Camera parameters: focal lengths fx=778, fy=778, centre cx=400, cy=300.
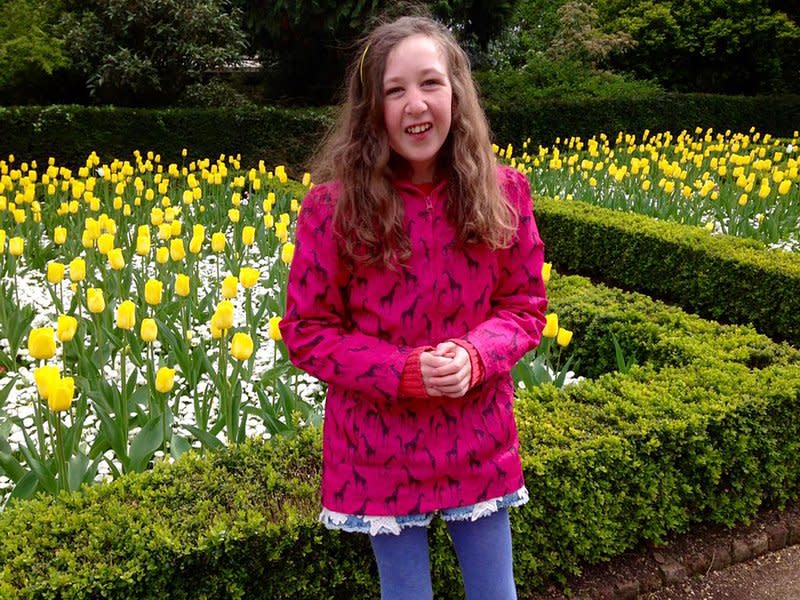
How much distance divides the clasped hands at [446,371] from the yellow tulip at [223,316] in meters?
1.18

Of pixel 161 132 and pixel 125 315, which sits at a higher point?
pixel 161 132

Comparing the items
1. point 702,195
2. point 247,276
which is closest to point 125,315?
point 247,276

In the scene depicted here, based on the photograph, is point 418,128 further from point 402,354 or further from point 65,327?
point 65,327

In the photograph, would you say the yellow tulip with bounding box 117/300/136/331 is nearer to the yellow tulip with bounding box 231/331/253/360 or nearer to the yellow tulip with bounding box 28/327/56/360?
the yellow tulip with bounding box 28/327/56/360

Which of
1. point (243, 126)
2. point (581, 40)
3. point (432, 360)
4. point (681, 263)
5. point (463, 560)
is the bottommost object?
point (681, 263)

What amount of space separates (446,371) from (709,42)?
1971 cm

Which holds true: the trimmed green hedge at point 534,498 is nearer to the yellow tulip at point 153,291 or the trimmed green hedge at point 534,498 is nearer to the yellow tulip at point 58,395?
the yellow tulip at point 58,395

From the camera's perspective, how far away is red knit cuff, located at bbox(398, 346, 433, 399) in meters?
1.50

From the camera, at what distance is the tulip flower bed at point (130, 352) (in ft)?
8.23

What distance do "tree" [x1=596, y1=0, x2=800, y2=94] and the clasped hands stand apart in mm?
18919

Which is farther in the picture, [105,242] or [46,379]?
[105,242]

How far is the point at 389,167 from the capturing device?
1.64 m

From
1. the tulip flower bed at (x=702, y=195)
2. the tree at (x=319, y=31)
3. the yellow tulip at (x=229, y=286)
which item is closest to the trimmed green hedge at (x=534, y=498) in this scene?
the yellow tulip at (x=229, y=286)

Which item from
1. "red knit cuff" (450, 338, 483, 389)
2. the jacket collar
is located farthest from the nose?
"red knit cuff" (450, 338, 483, 389)
